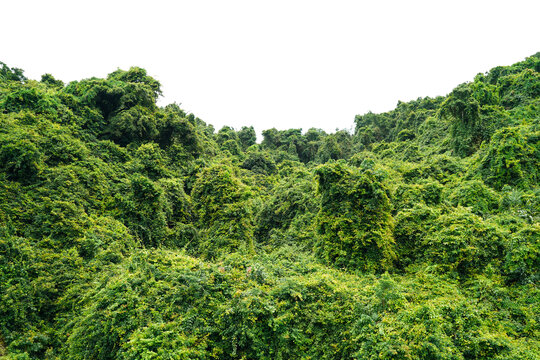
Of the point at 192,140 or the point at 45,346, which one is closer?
the point at 45,346

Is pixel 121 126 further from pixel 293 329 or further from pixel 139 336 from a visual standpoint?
pixel 293 329

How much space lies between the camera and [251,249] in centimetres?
1597

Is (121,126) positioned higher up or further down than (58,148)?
higher up

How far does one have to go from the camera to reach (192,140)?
24984 mm

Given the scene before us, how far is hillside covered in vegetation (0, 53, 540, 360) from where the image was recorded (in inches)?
263

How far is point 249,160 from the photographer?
3372 cm

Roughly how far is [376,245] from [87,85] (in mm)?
24232

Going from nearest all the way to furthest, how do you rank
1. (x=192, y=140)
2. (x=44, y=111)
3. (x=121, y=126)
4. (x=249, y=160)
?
(x=44, y=111) → (x=121, y=126) → (x=192, y=140) → (x=249, y=160)

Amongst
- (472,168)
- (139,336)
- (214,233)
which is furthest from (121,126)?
(472,168)

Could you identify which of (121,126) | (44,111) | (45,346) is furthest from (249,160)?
(45,346)

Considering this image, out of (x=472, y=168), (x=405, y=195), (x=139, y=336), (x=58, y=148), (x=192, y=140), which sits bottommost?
(x=139, y=336)

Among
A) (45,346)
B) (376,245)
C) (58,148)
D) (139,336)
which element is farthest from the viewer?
(58,148)

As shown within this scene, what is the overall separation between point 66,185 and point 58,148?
260 centimetres

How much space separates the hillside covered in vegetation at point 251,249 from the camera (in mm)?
6691
